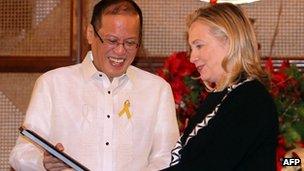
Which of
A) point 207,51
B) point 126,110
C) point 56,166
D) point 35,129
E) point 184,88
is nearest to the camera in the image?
point 207,51

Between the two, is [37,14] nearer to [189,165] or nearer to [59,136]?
[59,136]

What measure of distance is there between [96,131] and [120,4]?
47 cm

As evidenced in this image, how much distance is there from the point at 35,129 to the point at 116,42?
424 millimetres

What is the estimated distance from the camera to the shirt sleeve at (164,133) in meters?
2.26

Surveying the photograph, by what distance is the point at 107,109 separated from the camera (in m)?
2.29

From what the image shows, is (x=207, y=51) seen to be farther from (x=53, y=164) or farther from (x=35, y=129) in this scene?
(x=35, y=129)

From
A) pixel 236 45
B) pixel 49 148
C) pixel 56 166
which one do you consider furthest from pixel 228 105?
pixel 56 166

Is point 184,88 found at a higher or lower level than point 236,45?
lower

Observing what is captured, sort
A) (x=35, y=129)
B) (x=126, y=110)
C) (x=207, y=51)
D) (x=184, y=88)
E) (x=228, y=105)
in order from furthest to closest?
1. (x=184, y=88)
2. (x=126, y=110)
3. (x=35, y=129)
4. (x=207, y=51)
5. (x=228, y=105)

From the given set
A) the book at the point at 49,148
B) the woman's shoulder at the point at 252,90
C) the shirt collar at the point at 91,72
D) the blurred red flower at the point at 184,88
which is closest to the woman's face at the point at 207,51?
the woman's shoulder at the point at 252,90

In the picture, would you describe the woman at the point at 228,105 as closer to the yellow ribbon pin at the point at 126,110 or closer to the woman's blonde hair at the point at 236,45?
the woman's blonde hair at the point at 236,45

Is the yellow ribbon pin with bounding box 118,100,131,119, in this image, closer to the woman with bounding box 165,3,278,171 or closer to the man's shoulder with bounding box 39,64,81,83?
the man's shoulder with bounding box 39,64,81,83

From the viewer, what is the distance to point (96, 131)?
2.26 metres

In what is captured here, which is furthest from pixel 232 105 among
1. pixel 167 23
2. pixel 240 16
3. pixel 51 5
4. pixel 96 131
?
pixel 51 5
